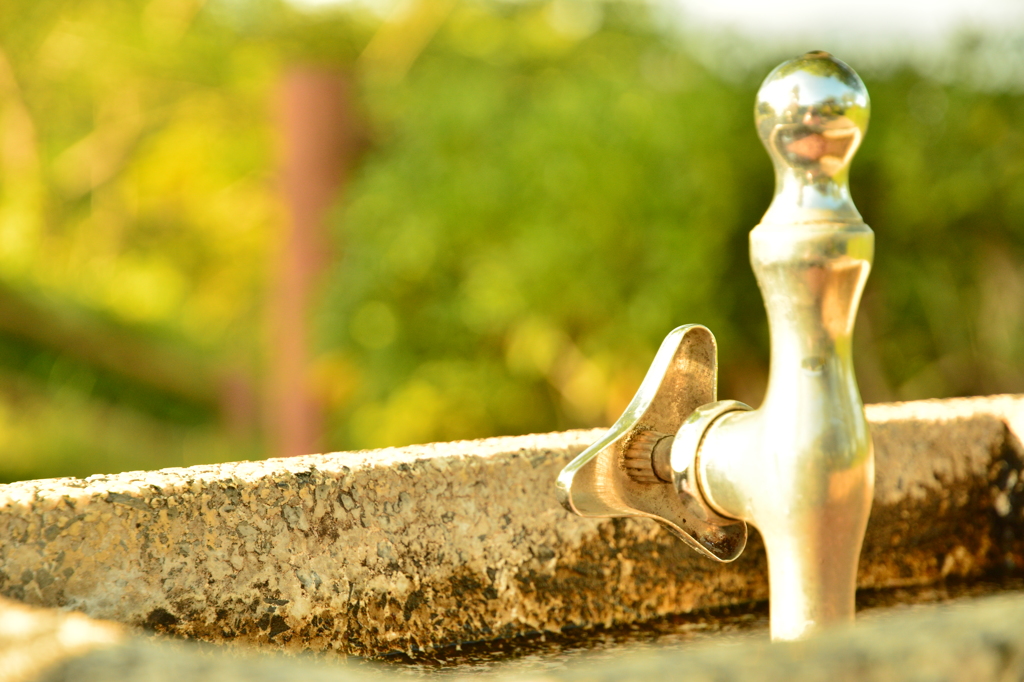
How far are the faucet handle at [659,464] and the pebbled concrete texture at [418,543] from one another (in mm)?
63

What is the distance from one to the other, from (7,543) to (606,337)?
121cm

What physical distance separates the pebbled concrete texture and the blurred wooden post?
5.02ft

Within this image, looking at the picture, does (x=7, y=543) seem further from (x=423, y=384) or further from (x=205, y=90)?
(x=205, y=90)

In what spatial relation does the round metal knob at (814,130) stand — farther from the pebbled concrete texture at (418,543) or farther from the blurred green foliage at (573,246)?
the blurred green foliage at (573,246)

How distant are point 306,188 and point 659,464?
1.66 m

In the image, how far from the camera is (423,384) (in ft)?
5.28

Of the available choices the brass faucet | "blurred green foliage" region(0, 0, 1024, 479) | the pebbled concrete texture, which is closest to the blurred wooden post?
"blurred green foliage" region(0, 0, 1024, 479)

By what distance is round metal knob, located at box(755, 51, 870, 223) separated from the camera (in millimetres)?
249

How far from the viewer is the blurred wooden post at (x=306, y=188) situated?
1865 mm

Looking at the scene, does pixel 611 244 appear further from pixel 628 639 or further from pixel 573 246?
pixel 628 639

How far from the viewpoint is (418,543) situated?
35 cm

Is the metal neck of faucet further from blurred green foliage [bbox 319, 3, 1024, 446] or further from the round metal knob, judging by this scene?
blurred green foliage [bbox 319, 3, 1024, 446]

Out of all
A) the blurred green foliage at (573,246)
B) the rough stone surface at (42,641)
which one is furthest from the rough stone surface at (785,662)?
the blurred green foliage at (573,246)

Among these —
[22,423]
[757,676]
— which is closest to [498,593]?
[757,676]
